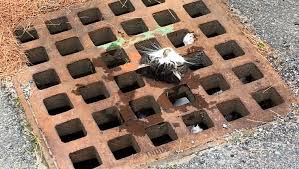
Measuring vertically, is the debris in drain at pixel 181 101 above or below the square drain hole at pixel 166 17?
below

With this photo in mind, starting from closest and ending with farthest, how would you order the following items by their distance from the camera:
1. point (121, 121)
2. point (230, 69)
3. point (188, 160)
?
point (188, 160), point (121, 121), point (230, 69)

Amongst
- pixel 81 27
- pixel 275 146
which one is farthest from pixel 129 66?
pixel 275 146

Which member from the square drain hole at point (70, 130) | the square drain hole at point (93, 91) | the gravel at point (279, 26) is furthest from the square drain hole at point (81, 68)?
the gravel at point (279, 26)

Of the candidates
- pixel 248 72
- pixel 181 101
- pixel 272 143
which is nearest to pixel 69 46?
pixel 181 101

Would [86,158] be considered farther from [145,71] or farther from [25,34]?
[25,34]

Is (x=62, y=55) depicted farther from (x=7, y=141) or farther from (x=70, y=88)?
(x=7, y=141)

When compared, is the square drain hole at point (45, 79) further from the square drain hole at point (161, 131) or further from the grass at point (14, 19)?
the square drain hole at point (161, 131)
